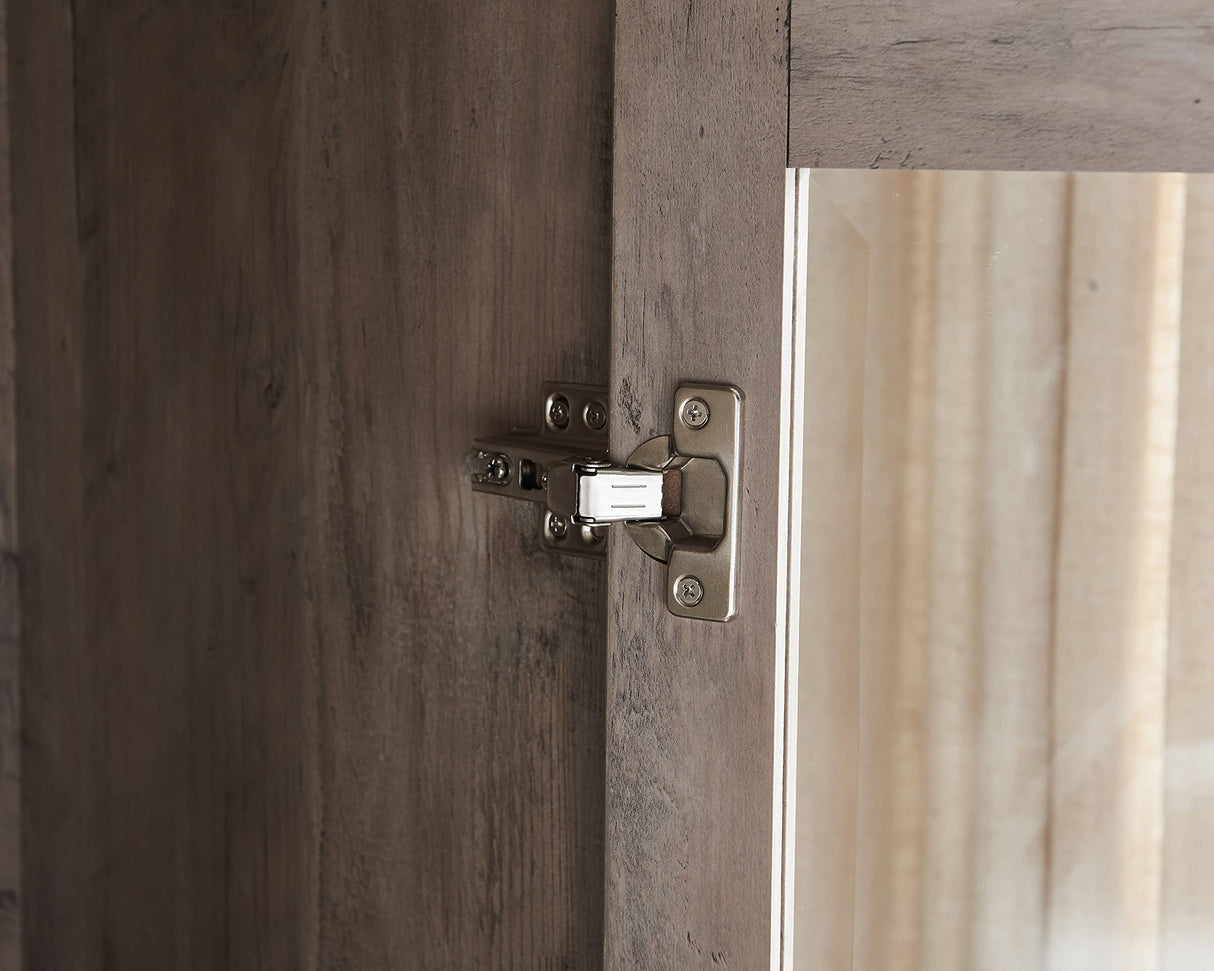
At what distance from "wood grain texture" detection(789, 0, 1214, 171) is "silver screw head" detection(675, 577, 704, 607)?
211 millimetres

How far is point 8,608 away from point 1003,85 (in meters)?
1.22

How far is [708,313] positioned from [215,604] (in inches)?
26.7

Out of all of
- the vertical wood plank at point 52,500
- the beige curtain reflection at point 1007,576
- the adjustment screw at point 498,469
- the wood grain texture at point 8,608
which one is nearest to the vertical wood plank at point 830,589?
the beige curtain reflection at point 1007,576

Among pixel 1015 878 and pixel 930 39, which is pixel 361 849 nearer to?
pixel 1015 878

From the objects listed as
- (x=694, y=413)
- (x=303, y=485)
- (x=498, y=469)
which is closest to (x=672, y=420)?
(x=694, y=413)

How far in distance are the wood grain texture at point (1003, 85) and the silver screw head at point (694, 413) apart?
124mm

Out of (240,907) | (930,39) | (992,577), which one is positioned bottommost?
(240,907)

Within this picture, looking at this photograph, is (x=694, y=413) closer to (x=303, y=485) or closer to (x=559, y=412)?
(x=559, y=412)

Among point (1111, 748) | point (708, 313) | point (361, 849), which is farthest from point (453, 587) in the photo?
point (1111, 748)

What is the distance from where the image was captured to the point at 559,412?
2.48 ft

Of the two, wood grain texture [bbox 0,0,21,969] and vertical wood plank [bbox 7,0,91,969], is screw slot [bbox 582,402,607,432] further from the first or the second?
wood grain texture [bbox 0,0,21,969]

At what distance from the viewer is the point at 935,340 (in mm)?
562

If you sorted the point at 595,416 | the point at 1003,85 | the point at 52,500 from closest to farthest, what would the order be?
1. the point at 1003,85
2. the point at 595,416
3. the point at 52,500

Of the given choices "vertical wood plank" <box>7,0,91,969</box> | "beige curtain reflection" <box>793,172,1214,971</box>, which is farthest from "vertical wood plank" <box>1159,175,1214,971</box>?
"vertical wood plank" <box>7,0,91,969</box>
